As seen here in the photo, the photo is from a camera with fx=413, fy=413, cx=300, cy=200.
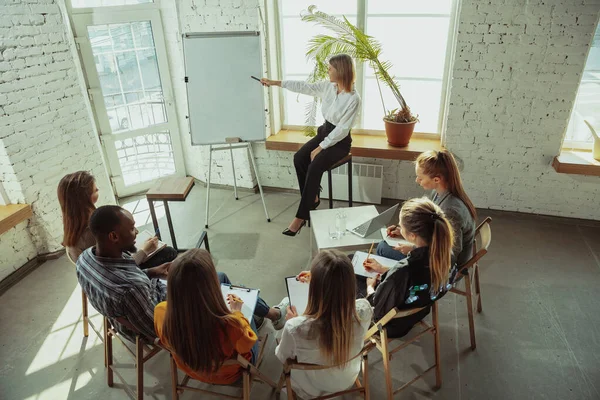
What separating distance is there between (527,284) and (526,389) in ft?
3.47

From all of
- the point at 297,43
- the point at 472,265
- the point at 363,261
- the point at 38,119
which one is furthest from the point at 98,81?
the point at 472,265

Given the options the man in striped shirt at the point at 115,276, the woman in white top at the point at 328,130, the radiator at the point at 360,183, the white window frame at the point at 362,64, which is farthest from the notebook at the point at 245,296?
the white window frame at the point at 362,64

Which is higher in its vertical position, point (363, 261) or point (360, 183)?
point (363, 261)

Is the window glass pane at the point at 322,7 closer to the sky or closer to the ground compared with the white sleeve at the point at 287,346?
closer to the sky

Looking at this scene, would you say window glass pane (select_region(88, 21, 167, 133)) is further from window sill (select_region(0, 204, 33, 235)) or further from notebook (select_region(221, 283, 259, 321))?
notebook (select_region(221, 283, 259, 321))

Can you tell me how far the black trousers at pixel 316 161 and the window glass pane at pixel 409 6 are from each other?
1.23 m

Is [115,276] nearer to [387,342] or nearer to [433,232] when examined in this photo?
[387,342]

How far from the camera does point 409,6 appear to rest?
391cm

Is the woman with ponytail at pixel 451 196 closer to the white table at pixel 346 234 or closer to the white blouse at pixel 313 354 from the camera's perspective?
the white table at pixel 346 234

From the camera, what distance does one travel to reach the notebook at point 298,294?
7.40ft

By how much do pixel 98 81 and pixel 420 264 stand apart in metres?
3.72

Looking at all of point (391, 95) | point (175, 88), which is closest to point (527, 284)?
point (391, 95)

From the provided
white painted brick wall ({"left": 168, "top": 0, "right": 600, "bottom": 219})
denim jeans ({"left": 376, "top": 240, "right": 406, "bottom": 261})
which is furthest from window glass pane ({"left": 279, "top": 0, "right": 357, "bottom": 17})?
denim jeans ({"left": 376, "top": 240, "right": 406, "bottom": 261})

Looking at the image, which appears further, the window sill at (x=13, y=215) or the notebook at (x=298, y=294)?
the window sill at (x=13, y=215)
